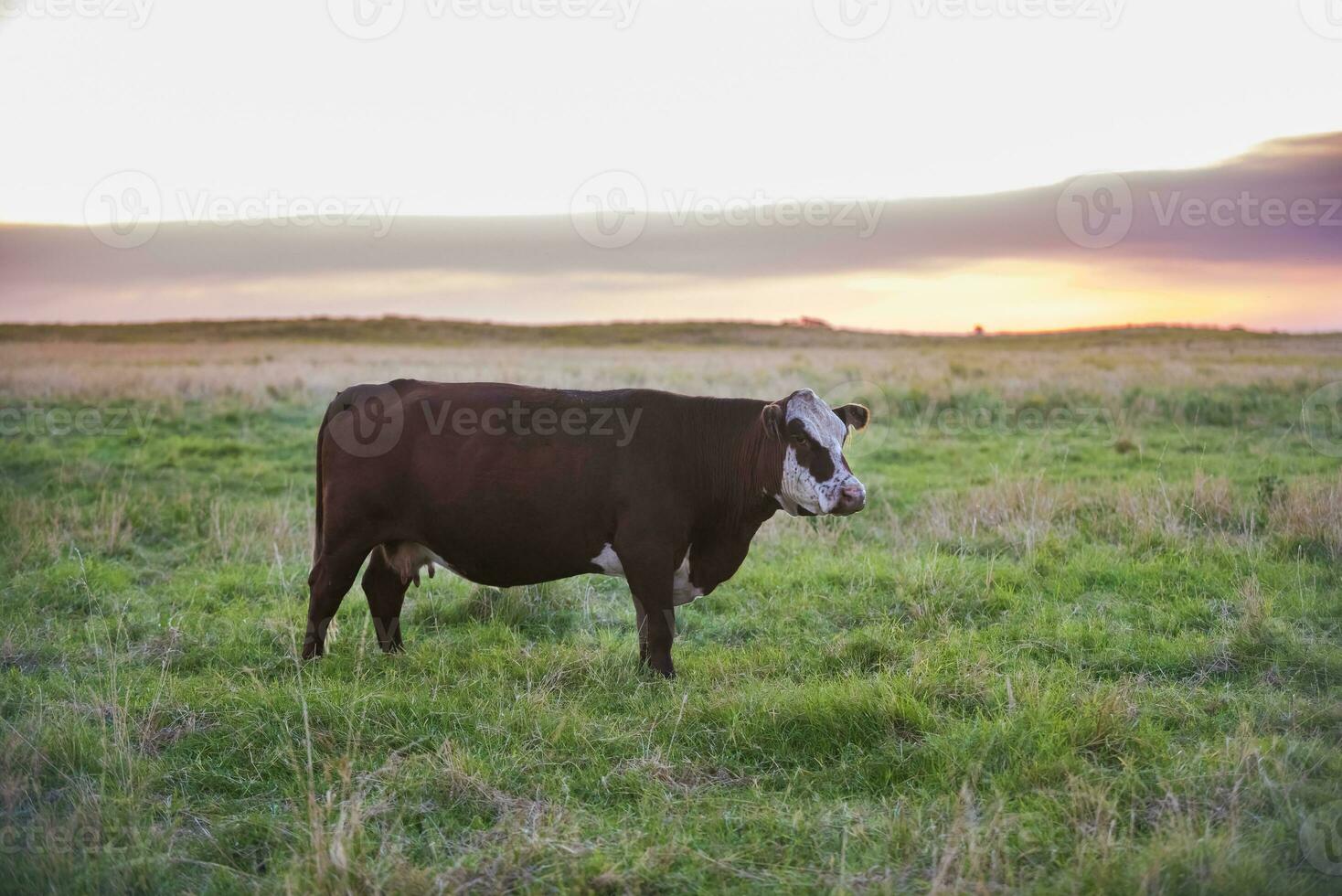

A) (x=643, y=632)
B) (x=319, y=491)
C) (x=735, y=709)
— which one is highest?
(x=319, y=491)

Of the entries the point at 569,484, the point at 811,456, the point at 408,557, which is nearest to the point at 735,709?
the point at 811,456

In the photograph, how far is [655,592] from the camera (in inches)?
256

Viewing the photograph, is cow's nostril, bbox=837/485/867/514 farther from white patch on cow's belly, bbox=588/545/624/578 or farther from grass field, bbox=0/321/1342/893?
white patch on cow's belly, bbox=588/545/624/578

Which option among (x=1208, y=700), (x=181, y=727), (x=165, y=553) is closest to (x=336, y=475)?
(x=181, y=727)

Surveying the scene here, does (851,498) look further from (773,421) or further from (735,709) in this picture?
(735,709)

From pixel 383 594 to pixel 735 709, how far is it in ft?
9.44

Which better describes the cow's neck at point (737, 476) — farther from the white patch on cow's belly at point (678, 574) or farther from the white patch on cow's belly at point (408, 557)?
the white patch on cow's belly at point (408, 557)

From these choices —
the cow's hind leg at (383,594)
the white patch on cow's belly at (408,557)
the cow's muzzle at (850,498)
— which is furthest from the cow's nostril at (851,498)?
the cow's hind leg at (383,594)

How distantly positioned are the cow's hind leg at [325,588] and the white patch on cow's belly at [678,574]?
62.3 inches

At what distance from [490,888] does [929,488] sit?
9.39 m

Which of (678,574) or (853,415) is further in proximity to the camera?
(853,415)

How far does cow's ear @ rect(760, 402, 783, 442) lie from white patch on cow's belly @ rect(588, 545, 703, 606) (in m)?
0.98

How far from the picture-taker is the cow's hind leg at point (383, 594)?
7.29 m

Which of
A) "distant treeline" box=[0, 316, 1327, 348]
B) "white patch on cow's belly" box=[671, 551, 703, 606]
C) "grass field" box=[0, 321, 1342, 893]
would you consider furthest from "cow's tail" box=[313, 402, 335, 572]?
"distant treeline" box=[0, 316, 1327, 348]
